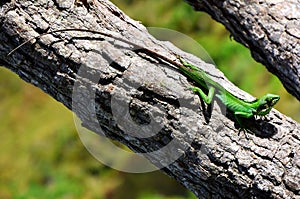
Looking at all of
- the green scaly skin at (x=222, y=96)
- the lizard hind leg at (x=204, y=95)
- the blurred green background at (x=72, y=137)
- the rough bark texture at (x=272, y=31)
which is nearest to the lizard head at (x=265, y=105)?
the green scaly skin at (x=222, y=96)

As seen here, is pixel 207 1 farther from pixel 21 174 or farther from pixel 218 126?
pixel 21 174

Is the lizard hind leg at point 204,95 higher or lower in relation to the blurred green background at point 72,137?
higher

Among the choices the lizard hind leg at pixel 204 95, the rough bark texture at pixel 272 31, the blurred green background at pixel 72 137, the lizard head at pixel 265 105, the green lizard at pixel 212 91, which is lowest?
the blurred green background at pixel 72 137

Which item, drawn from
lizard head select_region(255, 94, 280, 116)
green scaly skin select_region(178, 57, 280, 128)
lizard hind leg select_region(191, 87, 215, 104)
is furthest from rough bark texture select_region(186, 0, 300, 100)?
lizard hind leg select_region(191, 87, 215, 104)

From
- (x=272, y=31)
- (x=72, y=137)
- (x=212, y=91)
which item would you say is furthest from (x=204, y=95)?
(x=72, y=137)

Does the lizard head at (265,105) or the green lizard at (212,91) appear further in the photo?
the lizard head at (265,105)

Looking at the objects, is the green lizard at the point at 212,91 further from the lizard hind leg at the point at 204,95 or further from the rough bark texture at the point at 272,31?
the rough bark texture at the point at 272,31

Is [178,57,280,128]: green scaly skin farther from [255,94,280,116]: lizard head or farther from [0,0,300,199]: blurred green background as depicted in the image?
[0,0,300,199]: blurred green background

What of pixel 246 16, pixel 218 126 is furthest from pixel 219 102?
pixel 246 16
